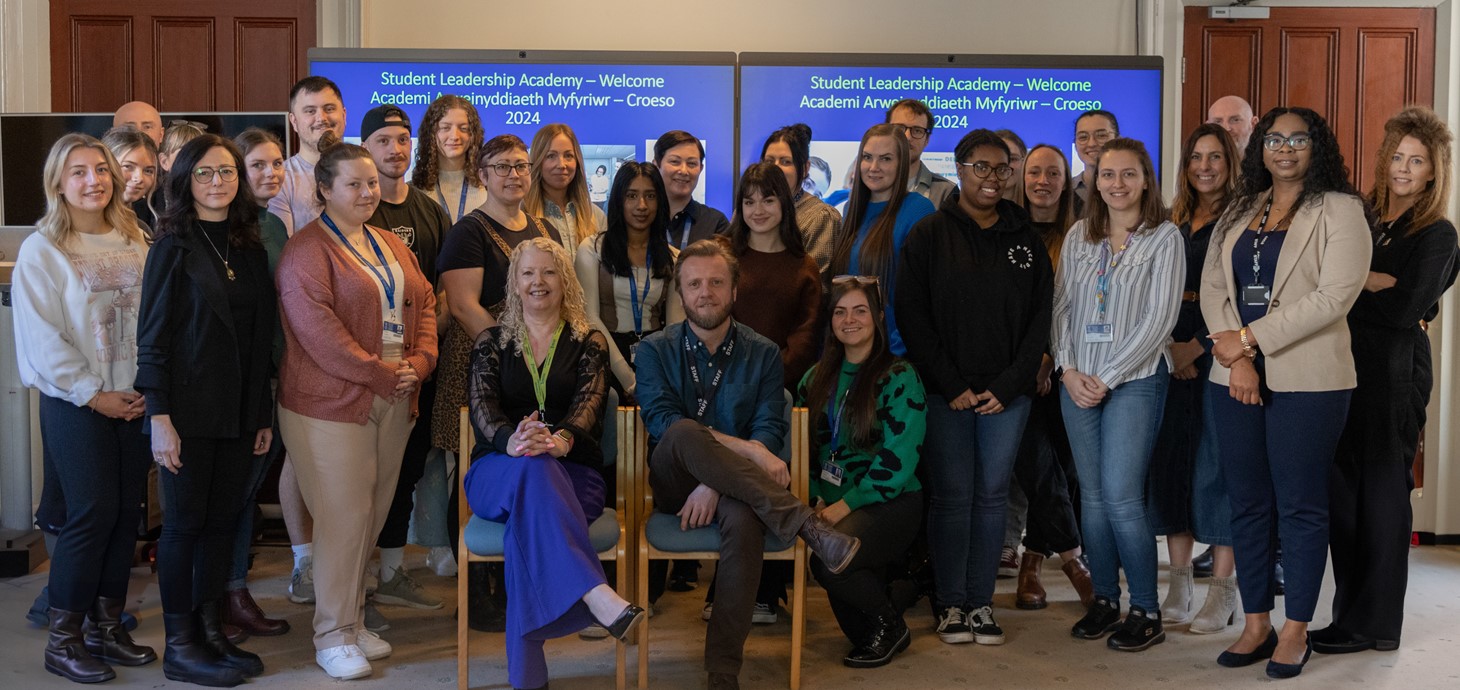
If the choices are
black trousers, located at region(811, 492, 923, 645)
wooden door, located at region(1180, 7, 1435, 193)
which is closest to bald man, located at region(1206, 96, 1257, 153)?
wooden door, located at region(1180, 7, 1435, 193)

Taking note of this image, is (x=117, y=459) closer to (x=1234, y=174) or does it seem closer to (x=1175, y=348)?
(x=1175, y=348)

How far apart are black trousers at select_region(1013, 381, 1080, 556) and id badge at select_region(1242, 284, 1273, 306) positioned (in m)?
0.88

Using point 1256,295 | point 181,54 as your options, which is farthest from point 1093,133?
point 181,54

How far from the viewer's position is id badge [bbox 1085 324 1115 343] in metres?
3.93

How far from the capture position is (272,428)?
386 cm

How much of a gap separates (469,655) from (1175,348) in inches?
99.4

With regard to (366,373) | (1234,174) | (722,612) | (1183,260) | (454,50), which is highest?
(454,50)

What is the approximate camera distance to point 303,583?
4.46m

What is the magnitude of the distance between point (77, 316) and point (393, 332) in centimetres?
88

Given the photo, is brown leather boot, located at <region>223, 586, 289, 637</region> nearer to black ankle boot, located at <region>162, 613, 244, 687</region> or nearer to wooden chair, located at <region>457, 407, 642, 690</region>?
black ankle boot, located at <region>162, 613, 244, 687</region>

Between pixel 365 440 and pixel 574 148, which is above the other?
pixel 574 148

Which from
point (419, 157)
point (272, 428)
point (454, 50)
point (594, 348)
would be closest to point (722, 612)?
point (594, 348)

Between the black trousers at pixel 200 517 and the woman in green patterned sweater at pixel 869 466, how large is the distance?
1494 millimetres

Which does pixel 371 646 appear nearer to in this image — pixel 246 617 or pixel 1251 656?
pixel 246 617
